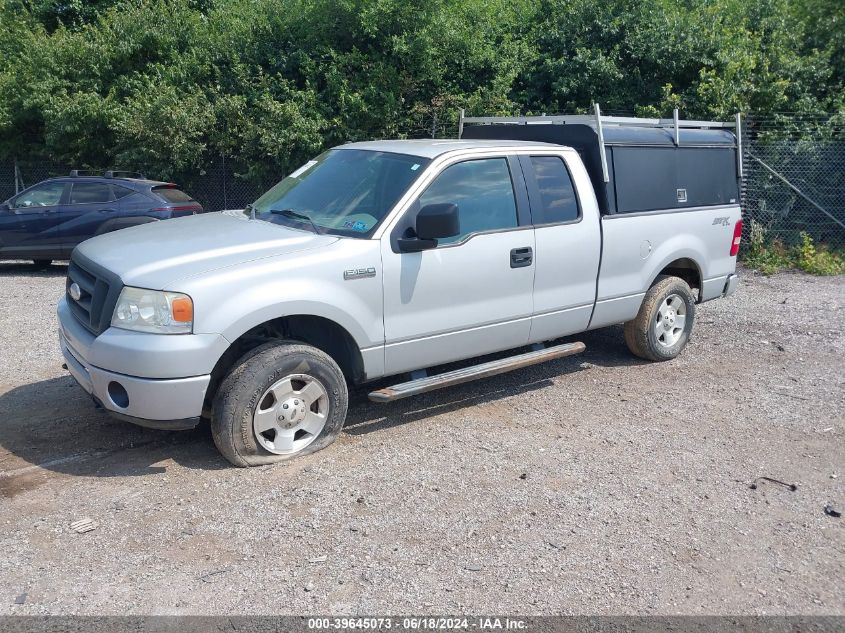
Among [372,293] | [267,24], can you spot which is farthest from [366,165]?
[267,24]

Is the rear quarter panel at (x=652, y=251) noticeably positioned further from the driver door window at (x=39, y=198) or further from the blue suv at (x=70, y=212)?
the driver door window at (x=39, y=198)

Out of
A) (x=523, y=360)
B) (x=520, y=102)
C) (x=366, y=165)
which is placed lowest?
(x=523, y=360)

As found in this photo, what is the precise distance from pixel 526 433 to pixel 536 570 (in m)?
1.82

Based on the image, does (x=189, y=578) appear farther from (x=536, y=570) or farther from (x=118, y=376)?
(x=536, y=570)

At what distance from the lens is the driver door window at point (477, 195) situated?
5.54 m

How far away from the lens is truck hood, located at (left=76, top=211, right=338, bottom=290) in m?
4.62

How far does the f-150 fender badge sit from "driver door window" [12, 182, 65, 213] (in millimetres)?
9554

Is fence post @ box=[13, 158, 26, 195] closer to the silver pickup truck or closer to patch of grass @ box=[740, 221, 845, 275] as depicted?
the silver pickup truck

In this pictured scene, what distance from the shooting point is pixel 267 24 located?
52.1ft

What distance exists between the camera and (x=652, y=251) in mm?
6898

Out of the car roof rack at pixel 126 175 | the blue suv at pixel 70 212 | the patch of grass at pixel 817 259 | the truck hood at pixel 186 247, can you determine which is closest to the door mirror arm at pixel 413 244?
the truck hood at pixel 186 247

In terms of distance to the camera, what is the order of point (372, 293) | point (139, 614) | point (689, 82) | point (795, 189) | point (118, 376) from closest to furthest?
point (139, 614)
point (118, 376)
point (372, 293)
point (795, 189)
point (689, 82)

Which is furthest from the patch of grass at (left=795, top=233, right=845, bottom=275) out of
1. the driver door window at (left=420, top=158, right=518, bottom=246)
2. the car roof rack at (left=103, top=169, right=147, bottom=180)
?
the car roof rack at (left=103, top=169, right=147, bottom=180)

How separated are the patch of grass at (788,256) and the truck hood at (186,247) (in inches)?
370
